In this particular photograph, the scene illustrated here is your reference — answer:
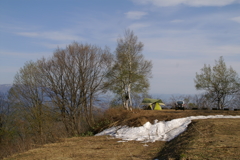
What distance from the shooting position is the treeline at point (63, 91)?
2662 cm

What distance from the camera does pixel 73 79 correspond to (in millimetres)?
31562

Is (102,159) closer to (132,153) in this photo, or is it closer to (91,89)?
(132,153)

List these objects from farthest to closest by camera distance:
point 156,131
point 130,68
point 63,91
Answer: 1. point 63,91
2. point 130,68
3. point 156,131

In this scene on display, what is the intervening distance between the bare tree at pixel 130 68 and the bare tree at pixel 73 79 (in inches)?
184

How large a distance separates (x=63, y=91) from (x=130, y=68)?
451 inches

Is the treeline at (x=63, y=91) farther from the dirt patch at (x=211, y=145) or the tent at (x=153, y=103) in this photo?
the dirt patch at (x=211, y=145)

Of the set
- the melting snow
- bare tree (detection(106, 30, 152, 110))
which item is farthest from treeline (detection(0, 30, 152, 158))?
the melting snow

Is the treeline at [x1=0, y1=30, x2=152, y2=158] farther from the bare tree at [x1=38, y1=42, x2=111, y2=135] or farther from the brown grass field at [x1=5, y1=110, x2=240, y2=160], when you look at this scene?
the brown grass field at [x1=5, y1=110, x2=240, y2=160]

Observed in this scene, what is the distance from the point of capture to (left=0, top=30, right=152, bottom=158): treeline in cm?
2662

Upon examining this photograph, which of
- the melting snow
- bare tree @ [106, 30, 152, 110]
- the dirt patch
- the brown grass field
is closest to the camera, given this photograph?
the dirt patch

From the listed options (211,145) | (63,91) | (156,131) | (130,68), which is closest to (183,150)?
(211,145)

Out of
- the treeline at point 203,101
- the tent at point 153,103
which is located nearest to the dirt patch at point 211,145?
the tent at point 153,103

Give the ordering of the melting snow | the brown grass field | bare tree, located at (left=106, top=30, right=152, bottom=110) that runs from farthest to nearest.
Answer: bare tree, located at (left=106, top=30, right=152, bottom=110) → the melting snow → the brown grass field

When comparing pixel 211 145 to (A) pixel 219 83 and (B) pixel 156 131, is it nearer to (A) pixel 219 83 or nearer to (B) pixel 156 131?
(B) pixel 156 131
